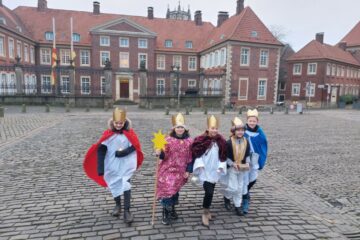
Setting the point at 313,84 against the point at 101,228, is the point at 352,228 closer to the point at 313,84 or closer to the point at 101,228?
the point at 101,228

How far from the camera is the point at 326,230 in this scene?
13.0 ft

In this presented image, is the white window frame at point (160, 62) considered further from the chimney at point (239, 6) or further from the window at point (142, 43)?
the chimney at point (239, 6)

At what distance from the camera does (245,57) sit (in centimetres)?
3120

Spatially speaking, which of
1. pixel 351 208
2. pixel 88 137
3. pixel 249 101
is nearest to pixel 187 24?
pixel 249 101

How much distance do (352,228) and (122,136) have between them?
364 cm

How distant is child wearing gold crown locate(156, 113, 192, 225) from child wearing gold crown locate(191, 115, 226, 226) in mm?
130

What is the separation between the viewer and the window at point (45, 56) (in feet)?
120

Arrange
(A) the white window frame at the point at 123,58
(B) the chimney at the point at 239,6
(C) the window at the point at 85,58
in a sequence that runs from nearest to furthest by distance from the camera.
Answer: (B) the chimney at the point at 239,6 < (C) the window at the point at 85,58 < (A) the white window frame at the point at 123,58

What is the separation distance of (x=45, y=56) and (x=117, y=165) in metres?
37.9

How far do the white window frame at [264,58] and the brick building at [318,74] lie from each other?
25.3ft

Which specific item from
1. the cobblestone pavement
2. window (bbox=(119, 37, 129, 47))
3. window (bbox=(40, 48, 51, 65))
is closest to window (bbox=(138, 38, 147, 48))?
window (bbox=(119, 37, 129, 47))

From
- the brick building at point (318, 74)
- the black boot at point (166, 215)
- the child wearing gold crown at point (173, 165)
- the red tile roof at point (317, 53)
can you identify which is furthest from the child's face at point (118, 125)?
the red tile roof at point (317, 53)

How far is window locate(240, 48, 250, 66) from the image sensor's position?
3103 centimetres

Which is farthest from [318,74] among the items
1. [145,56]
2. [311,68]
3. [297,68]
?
[145,56]
